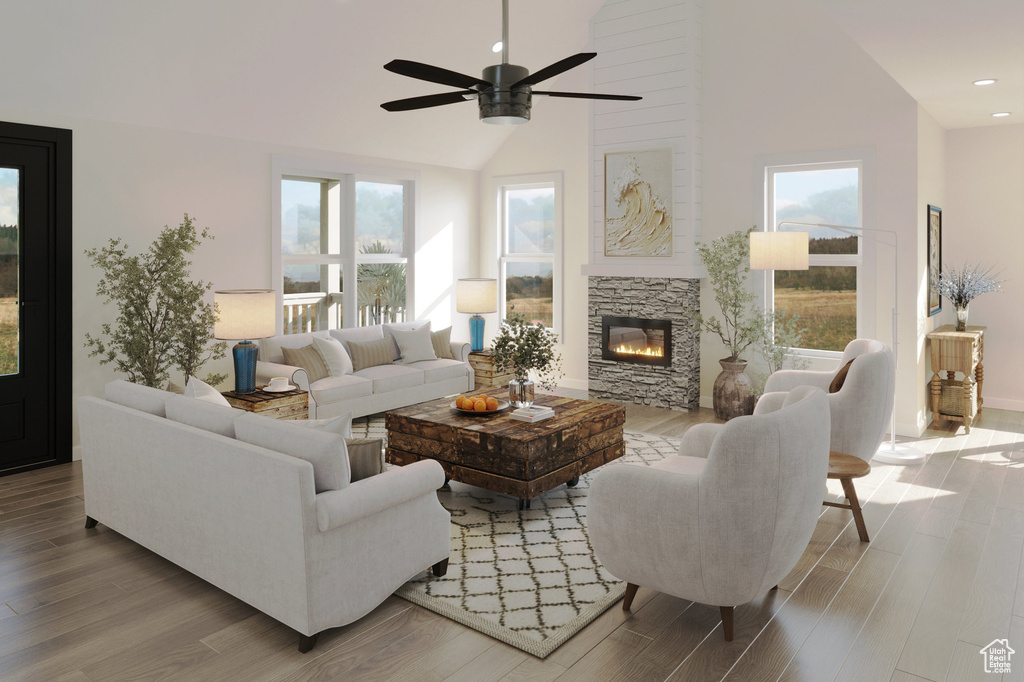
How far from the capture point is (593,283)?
24.7ft

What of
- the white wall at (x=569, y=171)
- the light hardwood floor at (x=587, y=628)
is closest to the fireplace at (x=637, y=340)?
the white wall at (x=569, y=171)

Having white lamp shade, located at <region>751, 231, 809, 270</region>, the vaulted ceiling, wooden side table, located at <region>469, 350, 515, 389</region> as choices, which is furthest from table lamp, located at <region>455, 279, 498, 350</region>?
white lamp shade, located at <region>751, 231, 809, 270</region>

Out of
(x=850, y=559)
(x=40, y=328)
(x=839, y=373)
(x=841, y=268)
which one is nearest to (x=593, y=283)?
(x=841, y=268)

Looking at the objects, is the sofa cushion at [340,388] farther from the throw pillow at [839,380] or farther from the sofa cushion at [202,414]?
the throw pillow at [839,380]

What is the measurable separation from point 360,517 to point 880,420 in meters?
3.00

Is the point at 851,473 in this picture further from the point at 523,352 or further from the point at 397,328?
the point at 397,328

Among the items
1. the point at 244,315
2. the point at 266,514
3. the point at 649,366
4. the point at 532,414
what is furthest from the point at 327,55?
the point at 266,514

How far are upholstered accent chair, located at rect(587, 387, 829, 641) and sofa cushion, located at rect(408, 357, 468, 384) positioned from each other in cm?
414

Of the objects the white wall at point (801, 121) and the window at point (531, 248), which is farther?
the window at point (531, 248)

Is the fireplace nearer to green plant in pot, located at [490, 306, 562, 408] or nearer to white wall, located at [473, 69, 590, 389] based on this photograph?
white wall, located at [473, 69, 590, 389]

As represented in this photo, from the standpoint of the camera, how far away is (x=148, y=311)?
5211 millimetres

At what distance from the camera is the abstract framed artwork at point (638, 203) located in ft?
22.8

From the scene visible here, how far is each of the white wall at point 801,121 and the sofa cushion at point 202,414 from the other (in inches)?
195

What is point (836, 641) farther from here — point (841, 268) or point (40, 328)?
point (40, 328)
